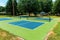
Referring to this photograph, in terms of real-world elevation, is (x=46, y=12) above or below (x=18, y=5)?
below

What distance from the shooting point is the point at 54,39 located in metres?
8.94

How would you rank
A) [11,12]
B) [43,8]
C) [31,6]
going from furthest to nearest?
[43,8]
[11,12]
[31,6]

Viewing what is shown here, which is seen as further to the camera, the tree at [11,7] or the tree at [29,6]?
the tree at [11,7]

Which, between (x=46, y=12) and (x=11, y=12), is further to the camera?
(x=46, y=12)

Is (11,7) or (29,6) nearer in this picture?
(29,6)

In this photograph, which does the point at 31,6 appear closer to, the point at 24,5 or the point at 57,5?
the point at 24,5

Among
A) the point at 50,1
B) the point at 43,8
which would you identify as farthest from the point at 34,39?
the point at 50,1

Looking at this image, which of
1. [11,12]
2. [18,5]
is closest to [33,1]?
[18,5]

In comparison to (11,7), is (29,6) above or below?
above

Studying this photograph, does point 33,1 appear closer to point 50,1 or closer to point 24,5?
point 24,5

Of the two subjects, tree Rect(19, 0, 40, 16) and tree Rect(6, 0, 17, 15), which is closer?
tree Rect(19, 0, 40, 16)

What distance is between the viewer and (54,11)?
44.3 meters

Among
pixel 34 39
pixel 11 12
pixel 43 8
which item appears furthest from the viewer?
pixel 43 8

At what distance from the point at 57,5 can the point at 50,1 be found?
31.1 feet
